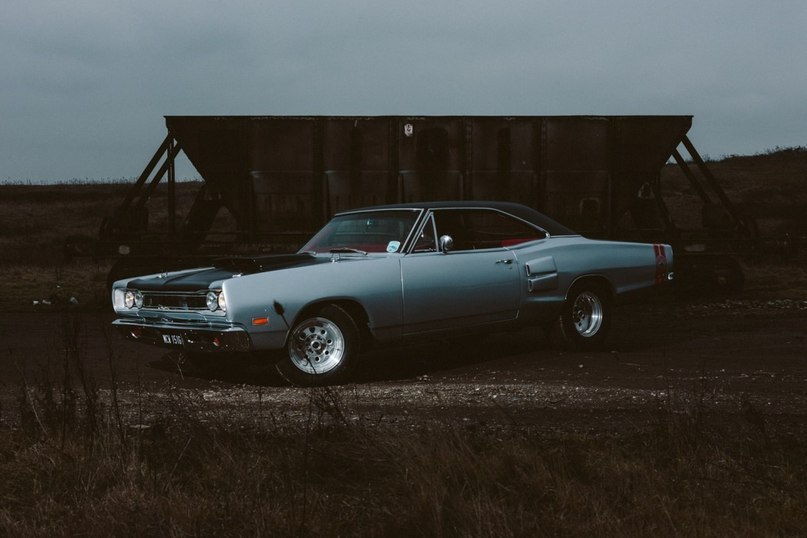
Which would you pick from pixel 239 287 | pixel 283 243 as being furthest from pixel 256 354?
pixel 283 243

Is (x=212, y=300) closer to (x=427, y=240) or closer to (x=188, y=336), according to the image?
(x=188, y=336)

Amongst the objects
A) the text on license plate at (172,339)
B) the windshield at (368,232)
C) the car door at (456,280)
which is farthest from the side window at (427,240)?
the text on license plate at (172,339)

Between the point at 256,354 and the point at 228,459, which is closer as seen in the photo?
the point at 228,459

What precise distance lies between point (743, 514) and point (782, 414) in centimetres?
239

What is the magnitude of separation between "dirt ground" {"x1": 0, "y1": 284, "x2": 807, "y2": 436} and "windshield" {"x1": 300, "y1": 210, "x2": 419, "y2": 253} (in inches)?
44.6

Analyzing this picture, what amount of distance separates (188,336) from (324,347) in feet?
3.42

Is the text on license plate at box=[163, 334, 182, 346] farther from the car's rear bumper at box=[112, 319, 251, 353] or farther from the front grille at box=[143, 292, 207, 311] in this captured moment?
the front grille at box=[143, 292, 207, 311]

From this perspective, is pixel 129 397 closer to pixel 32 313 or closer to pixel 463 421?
pixel 463 421

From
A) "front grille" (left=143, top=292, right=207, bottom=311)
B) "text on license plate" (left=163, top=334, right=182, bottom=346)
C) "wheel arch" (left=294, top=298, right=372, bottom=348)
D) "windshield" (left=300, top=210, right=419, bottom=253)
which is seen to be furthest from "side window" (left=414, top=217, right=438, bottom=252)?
"text on license plate" (left=163, top=334, right=182, bottom=346)

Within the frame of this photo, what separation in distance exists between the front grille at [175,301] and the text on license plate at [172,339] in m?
0.21

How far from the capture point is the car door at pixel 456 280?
7.68 meters

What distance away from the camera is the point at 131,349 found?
33.1 ft

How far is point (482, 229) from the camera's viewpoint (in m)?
8.59

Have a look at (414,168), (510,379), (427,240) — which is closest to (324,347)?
(427,240)
